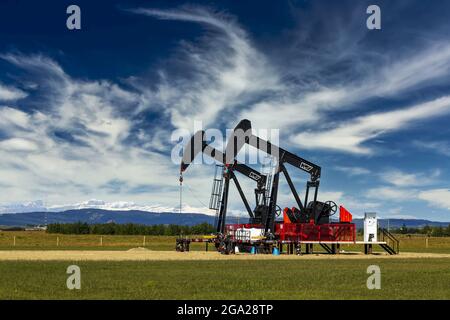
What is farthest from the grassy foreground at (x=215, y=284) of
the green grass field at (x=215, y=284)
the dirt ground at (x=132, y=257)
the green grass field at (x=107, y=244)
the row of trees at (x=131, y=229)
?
the row of trees at (x=131, y=229)

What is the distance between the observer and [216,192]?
44750mm

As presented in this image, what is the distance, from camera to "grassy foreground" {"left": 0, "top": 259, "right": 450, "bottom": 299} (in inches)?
627

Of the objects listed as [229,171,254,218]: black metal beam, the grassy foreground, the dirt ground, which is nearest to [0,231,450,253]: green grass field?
[229,171,254,218]: black metal beam

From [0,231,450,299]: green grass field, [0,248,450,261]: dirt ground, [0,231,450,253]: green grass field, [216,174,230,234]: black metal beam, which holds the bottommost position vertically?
[0,231,450,253]: green grass field

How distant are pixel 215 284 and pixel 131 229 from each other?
91.7 meters

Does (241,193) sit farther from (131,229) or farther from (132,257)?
(131,229)

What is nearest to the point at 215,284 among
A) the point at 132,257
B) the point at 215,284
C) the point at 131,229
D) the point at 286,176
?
the point at 215,284

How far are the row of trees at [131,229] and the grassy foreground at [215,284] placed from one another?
76.2m

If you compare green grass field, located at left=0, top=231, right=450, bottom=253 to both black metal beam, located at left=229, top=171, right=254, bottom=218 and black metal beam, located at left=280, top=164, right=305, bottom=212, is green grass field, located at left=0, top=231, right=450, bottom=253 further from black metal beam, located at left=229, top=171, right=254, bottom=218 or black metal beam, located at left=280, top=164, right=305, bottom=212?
black metal beam, located at left=280, top=164, right=305, bottom=212

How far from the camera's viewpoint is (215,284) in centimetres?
1844

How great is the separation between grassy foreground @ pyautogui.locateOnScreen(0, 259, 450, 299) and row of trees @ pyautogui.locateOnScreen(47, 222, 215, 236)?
76217 millimetres
